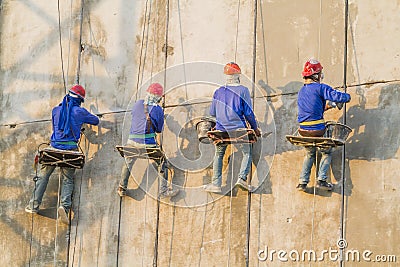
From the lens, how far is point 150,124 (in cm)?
1268

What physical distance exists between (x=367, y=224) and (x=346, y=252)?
42 centimetres

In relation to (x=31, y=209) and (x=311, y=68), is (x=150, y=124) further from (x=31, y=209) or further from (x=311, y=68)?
(x=311, y=68)

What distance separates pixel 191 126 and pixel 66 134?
1.73 m

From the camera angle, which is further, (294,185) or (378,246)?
(294,185)

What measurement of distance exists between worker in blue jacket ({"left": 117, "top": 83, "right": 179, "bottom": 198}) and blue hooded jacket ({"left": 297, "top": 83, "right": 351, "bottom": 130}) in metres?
2.06

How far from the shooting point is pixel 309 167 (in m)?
11.8

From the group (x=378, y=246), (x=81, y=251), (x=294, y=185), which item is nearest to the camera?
(x=378, y=246)

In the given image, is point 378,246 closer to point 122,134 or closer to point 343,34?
point 343,34

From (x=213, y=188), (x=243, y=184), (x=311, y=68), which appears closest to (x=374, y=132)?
(x=311, y=68)

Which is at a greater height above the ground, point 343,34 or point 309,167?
point 343,34

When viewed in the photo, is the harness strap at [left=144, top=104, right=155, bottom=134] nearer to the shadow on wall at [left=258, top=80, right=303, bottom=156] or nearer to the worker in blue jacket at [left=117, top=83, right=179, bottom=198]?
the worker in blue jacket at [left=117, top=83, right=179, bottom=198]

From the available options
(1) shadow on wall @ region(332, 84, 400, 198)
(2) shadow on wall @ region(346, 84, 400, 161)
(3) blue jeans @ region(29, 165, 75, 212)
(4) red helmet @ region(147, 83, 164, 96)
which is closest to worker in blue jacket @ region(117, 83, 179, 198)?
(4) red helmet @ region(147, 83, 164, 96)

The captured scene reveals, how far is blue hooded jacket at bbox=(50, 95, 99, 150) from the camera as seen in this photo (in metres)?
13.1

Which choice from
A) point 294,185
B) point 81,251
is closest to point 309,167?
point 294,185
